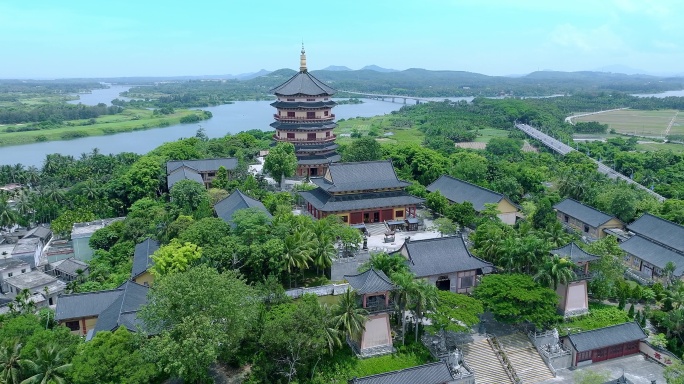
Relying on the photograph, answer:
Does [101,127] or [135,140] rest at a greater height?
[101,127]

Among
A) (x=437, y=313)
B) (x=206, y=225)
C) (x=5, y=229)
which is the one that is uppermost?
(x=206, y=225)

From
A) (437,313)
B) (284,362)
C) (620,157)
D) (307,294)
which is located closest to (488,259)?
(437,313)

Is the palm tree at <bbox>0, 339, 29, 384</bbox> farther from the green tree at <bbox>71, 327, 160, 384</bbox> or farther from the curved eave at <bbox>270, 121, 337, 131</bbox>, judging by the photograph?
the curved eave at <bbox>270, 121, 337, 131</bbox>

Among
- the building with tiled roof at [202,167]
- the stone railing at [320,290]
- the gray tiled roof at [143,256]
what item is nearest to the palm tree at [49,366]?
the gray tiled roof at [143,256]

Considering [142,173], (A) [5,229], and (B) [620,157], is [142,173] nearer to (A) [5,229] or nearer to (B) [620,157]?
(A) [5,229]

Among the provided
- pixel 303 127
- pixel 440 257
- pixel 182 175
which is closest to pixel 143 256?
Result: pixel 182 175

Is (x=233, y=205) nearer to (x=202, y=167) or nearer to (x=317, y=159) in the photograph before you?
(x=202, y=167)
